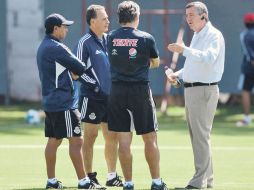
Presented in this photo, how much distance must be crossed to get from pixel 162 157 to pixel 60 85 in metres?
4.48

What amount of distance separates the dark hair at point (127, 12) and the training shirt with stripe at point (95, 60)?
1220 millimetres

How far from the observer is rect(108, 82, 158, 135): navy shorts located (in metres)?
11.6

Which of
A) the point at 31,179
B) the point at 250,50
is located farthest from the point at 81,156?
the point at 250,50

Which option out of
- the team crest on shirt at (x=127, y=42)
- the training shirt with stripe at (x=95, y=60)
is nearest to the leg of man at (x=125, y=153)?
the team crest on shirt at (x=127, y=42)

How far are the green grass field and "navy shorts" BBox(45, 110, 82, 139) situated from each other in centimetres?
84

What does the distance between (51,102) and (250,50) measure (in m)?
10.3

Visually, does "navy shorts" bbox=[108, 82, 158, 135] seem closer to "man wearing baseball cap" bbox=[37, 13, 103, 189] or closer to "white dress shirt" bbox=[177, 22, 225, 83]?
"man wearing baseball cap" bbox=[37, 13, 103, 189]

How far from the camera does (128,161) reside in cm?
1163

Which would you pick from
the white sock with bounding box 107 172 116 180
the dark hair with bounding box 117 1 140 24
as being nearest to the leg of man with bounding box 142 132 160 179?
the white sock with bounding box 107 172 116 180

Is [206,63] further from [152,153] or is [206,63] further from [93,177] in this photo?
[93,177]

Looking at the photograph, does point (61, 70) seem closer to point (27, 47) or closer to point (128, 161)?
point (128, 161)

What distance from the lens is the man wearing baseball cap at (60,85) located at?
11.9 m

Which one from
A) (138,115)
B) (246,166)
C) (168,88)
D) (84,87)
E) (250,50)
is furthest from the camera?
(168,88)

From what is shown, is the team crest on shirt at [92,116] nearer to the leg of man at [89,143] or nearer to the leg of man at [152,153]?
the leg of man at [89,143]
